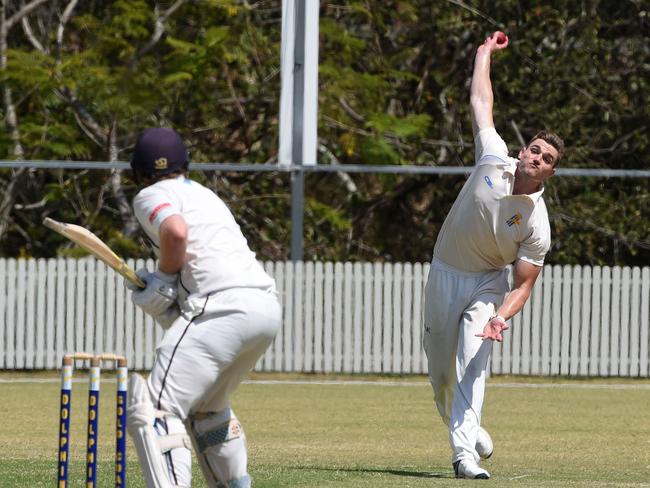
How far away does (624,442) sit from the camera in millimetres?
11844

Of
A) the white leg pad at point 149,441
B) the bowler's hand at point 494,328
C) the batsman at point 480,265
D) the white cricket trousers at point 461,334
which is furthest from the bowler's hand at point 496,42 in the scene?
the white leg pad at point 149,441

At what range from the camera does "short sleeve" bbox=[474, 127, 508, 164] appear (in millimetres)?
8945

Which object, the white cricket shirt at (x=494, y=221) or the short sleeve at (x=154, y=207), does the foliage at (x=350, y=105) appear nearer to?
the white cricket shirt at (x=494, y=221)

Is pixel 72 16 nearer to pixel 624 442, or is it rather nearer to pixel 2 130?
pixel 2 130

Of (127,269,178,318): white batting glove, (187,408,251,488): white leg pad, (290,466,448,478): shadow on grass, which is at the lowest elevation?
(290,466,448,478): shadow on grass

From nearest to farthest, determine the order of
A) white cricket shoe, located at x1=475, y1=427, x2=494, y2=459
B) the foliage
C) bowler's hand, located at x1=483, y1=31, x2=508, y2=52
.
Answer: white cricket shoe, located at x1=475, y1=427, x2=494, y2=459, bowler's hand, located at x1=483, y1=31, x2=508, y2=52, the foliage

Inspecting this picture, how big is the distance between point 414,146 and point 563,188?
2.54 meters

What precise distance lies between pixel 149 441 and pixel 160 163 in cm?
124

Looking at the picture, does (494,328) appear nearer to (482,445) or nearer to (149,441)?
(482,445)

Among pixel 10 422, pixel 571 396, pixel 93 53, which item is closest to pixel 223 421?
pixel 10 422

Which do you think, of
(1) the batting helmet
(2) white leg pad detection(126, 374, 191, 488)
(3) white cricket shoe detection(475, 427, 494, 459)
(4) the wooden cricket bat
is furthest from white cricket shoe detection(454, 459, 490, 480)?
(1) the batting helmet

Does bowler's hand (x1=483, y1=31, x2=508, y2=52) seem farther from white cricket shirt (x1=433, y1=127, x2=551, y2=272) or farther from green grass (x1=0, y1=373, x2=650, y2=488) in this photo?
green grass (x1=0, y1=373, x2=650, y2=488)

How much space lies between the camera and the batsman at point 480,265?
876 centimetres

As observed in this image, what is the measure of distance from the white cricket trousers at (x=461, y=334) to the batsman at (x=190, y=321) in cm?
254
